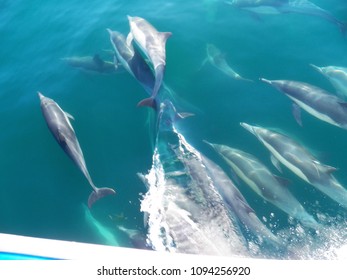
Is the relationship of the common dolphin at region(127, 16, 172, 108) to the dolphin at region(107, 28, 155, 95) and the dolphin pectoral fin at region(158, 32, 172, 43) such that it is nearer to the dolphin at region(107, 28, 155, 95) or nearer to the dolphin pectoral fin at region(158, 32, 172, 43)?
the dolphin pectoral fin at region(158, 32, 172, 43)

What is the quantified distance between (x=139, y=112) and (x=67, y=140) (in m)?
2.23

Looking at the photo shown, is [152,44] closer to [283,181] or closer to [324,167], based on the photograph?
[283,181]

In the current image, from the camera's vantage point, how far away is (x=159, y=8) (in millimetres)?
13625

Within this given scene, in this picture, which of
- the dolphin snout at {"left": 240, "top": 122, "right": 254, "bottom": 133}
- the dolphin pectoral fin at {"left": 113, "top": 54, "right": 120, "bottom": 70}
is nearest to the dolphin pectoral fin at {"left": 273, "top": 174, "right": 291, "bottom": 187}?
the dolphin snout at {"left": 240, "top": 122, "right": 254, "bottom": 133}

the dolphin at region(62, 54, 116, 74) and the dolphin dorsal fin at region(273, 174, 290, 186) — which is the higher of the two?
the dolphin at region(62, 54, 116, 74)

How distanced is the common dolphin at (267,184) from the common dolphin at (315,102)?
6.11ft

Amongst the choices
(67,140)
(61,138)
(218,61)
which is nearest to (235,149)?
(218,61)

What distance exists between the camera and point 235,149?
840cm

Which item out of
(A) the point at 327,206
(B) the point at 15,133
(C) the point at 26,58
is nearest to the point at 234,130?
(A) the point at 327,206

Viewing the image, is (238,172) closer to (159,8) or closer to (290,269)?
(290,269)

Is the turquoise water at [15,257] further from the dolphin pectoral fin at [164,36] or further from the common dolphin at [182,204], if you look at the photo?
the dolphin pectoral fin at [164,36]

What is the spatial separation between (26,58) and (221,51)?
7056 millimetres

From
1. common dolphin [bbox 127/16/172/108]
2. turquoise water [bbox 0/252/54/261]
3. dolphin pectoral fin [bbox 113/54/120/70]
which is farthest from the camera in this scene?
dolphin pectoral fin [bbox 113/54/120/70]

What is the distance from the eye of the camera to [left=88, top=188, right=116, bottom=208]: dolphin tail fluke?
7.79m
